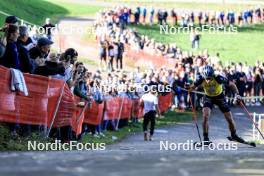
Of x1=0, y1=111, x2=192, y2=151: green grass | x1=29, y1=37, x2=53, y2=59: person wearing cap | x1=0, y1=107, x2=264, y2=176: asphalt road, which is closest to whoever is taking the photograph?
x1=0, y1=107, x2=264, y2=176: asphalt road

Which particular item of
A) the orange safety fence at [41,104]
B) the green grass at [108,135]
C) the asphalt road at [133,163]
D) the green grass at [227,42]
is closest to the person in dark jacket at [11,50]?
the orange safety fence at [41,104]

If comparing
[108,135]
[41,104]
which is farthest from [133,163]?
[108,135]

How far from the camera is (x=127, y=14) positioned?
5209 cm

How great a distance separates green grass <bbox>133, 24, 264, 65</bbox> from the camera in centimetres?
5147

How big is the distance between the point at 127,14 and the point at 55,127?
3737cm

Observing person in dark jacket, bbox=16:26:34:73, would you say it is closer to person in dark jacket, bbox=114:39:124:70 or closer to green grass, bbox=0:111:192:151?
green grass, bbox=0:111:192:151

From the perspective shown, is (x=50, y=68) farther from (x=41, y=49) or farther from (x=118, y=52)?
(x=118, y=52)

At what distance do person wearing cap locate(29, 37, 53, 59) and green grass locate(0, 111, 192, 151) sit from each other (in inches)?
62.5

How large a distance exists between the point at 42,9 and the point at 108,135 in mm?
38833

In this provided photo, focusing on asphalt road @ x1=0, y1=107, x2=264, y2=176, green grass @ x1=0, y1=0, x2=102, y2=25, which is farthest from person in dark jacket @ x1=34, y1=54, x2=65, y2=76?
green grass @ x1=0, y1=0, x2=102, y2=25

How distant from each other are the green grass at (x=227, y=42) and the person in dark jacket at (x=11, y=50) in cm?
3627

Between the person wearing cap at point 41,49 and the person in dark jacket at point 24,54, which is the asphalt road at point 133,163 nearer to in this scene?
the person in dark jacket at point 24,54

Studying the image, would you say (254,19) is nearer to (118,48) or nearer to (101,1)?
(101,1)

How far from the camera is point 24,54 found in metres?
13.6
